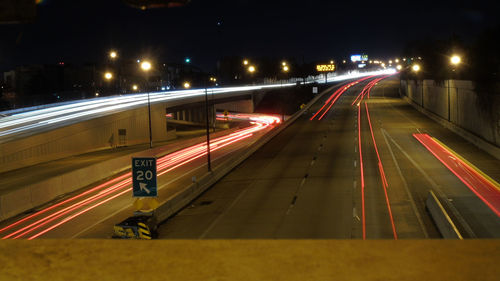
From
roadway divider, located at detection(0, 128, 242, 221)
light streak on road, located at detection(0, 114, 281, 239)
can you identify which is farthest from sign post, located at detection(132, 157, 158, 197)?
roadway divider, located at detection(0, 128, 242, 221)

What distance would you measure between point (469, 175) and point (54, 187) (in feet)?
73.4

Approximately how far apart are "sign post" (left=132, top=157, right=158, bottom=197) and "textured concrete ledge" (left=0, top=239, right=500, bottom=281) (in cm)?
1525

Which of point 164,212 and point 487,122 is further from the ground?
point 487,122

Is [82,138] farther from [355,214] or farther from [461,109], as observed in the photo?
[461,109]

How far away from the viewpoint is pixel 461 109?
48312 millimetres

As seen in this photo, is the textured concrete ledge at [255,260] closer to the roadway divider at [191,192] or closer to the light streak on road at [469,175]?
the roadway divider at [191,192]

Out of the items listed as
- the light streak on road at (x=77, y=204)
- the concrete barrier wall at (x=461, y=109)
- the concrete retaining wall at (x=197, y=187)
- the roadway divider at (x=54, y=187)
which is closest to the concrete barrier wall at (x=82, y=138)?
the roadway divider at (x=54, y=187)

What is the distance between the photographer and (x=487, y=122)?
38969 mm

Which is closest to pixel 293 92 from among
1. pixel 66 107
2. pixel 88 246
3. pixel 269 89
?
pixel 269 89

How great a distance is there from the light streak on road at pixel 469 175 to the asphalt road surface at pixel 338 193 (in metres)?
0.43

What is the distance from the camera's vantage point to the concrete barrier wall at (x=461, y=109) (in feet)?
124

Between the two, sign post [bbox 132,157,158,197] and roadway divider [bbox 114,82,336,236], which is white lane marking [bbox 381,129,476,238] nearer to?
sign post [bbox 132,157,158,197]

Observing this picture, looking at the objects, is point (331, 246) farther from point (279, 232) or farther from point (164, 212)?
point (164, 212)

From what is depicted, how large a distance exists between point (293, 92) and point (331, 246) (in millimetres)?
123110
